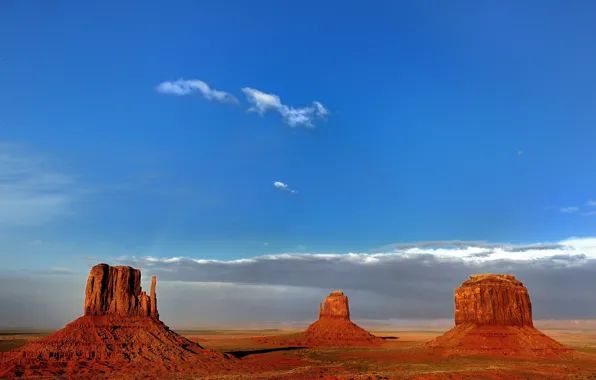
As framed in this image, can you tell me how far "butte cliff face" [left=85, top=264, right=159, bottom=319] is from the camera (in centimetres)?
6112

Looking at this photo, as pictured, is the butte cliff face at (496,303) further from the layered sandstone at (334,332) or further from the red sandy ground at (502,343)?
the layered sandstone at (334,332)

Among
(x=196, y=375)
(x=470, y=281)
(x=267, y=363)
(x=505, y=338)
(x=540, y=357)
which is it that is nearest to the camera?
(x=196, y=375)

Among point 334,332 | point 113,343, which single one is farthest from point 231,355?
point 334,332

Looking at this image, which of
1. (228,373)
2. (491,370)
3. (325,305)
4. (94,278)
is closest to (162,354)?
(228,373)

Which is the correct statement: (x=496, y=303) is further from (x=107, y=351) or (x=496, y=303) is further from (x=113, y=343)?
(x=107, y=351)

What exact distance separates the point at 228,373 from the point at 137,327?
15.2m

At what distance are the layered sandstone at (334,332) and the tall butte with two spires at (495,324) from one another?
3389 centimetres

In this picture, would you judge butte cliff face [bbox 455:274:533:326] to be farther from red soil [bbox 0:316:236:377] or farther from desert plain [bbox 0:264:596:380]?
red soil [bbox 0:316:236:377]

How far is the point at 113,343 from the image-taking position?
185 ft

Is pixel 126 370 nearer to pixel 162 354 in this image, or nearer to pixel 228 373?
pixel 162 354

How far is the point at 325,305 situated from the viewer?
132500 millimetres

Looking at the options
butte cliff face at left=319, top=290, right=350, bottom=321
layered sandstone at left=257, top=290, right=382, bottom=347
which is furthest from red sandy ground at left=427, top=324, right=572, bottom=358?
butte cliff face at left=319, top=290, right=350, bottom=321

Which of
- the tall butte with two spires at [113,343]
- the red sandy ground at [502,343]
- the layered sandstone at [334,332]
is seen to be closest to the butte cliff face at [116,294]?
the tall butte with two spires at [113,343]

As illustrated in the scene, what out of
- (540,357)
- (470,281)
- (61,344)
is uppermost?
(470,281)
